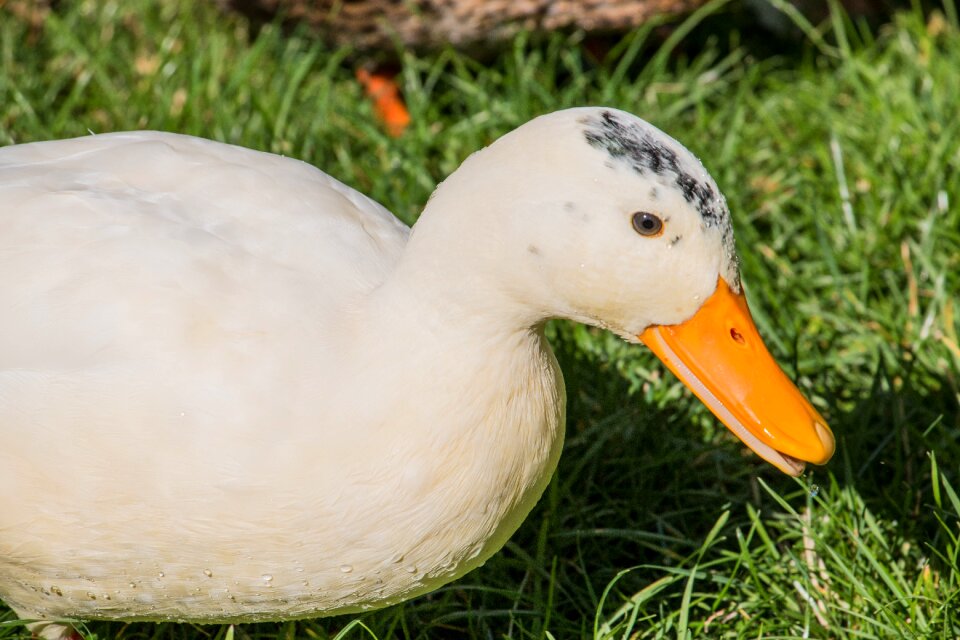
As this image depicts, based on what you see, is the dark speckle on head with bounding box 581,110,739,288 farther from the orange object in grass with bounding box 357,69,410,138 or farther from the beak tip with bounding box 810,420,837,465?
the orange object in grass with bounding box 357,69,410,138

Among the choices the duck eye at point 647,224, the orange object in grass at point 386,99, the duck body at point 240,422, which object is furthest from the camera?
the orange object in grass at point 386,99

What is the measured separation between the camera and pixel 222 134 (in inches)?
147

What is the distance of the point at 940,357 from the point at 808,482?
Answer: 1.96 ft

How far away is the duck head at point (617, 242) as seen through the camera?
5.99 ft

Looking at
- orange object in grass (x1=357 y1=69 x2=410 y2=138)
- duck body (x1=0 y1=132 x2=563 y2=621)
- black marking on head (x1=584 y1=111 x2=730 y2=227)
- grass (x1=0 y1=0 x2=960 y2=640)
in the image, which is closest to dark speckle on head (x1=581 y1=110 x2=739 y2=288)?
black marking on head (x1=584 y1=111 x2=730 y2=227)

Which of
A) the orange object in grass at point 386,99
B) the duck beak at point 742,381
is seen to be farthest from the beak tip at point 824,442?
the orange object in grass at point 386,99

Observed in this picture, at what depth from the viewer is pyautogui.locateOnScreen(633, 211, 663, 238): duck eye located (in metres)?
1.82

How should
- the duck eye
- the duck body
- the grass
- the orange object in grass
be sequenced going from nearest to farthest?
the duck eye
the duck body
the grass
the orange object in grass

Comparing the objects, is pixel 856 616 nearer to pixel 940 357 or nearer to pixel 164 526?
pixel 940 357

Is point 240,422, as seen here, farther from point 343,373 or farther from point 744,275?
point 744,275

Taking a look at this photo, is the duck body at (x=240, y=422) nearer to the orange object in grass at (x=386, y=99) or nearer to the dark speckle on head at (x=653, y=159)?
the dark speckle on head at (x=653, y=159)

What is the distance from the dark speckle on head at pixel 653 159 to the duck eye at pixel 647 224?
3 centimetres

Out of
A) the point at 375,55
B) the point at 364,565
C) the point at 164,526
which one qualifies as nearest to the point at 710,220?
the point at 364,565

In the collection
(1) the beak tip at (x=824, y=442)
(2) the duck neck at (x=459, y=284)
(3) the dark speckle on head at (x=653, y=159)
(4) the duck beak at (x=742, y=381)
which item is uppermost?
(3) the dark speckle on head at (x=653, y=159)
